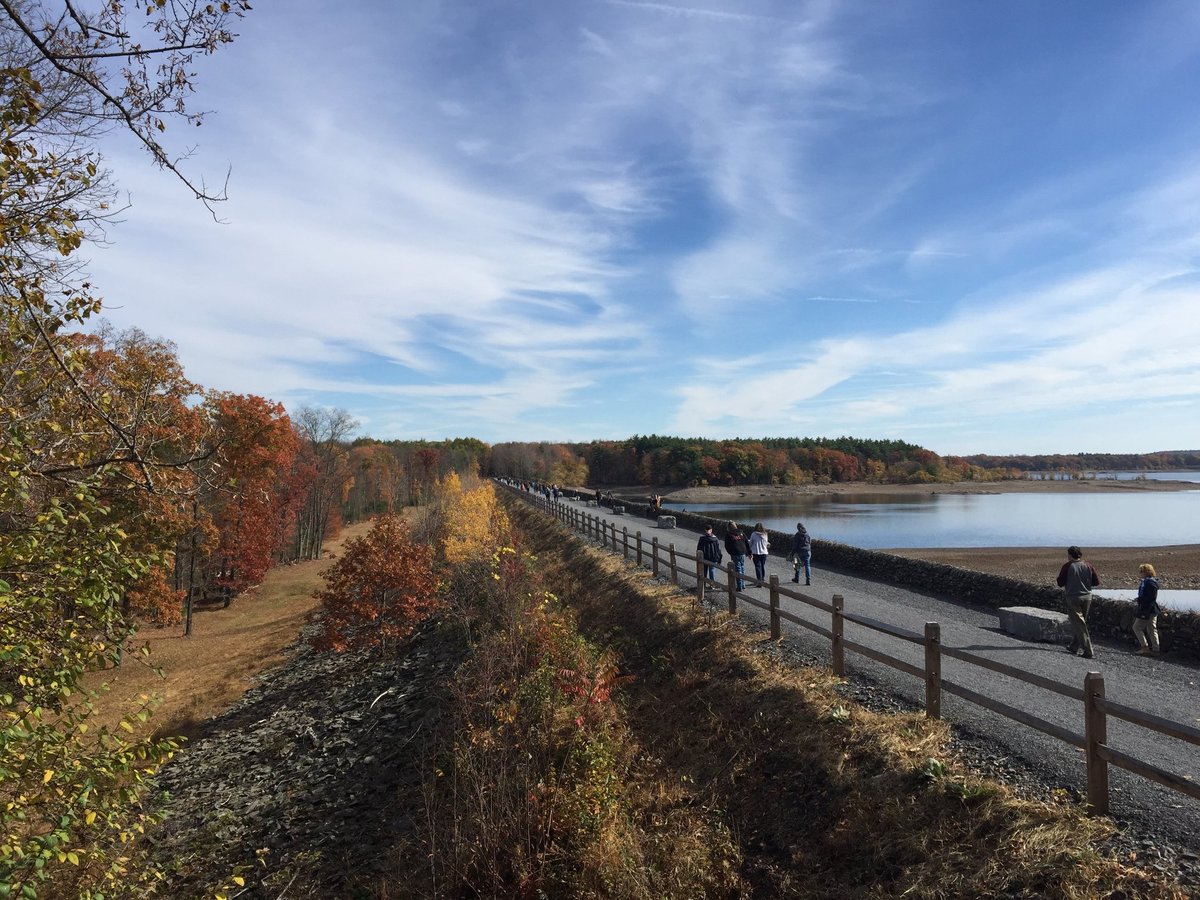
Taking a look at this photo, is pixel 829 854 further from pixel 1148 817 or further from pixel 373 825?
pixel 373 825

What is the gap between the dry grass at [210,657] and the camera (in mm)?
18688

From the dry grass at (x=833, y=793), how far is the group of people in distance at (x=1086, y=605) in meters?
4.45

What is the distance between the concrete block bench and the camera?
38.2 ft

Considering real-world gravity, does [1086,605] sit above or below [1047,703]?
above

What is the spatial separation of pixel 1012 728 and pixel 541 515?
40473 mm

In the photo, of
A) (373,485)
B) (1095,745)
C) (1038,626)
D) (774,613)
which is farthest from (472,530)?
(373,485)

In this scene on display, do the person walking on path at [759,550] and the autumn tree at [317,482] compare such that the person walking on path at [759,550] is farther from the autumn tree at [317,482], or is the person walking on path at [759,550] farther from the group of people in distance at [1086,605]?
the autumn tree at [317,482]

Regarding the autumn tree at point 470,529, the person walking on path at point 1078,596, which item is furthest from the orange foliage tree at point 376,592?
the person walking on path at point 1078,596

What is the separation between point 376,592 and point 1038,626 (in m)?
17.3

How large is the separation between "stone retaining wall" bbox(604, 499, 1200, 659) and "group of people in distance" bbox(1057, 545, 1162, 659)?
13.6 inches

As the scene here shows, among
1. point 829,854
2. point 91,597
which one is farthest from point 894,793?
point 91,597

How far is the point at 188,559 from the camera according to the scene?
30469 millimetres

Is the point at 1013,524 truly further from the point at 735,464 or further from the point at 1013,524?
the point at 735,464

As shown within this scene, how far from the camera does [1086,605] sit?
10648mm
